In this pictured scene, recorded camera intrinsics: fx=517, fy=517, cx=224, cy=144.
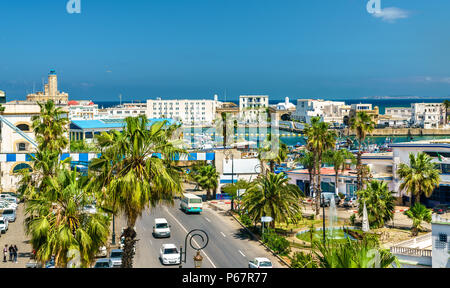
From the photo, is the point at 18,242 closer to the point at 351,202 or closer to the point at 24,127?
the point at 351,202

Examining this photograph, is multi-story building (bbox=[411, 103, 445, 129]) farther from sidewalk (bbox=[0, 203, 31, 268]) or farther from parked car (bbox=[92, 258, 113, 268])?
parked car (bbox=[92, 258, 113, 268])

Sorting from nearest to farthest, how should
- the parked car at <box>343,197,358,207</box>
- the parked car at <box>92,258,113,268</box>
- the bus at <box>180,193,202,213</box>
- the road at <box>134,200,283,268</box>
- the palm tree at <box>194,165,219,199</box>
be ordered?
1. the parked car at <box>92,258,113,268</box>
2. the road at <box>134,200,283,268</box>
3. the bus at <box>180,193,202,213</box>
4. the parked car at <box>343,197,358,207</box>
5. the palm tree at <box>194,165,219,199</box>

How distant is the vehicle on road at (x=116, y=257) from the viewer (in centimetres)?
2919

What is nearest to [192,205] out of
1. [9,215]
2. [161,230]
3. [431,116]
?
[161,230]

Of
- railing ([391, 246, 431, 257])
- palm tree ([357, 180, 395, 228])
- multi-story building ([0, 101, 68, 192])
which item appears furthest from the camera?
multi-story building ([0, 101, 68, 192])

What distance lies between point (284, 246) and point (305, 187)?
24356 millimetres

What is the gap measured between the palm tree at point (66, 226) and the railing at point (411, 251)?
15.3m

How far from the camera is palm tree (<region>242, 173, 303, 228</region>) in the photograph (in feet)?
121

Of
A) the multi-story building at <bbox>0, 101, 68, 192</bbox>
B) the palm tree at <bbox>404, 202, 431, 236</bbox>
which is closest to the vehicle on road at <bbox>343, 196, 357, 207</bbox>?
the palm tree at <bbox>404, 202, 431, 236</bbox>

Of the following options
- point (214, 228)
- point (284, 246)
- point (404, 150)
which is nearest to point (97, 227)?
point (284, 246)

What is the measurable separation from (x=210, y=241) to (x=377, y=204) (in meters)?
13.0

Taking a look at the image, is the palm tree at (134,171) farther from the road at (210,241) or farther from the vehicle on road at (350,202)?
the vehicle on road at (350,202)

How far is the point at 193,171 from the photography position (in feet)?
206

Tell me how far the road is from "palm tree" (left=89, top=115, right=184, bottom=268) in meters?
8.99
